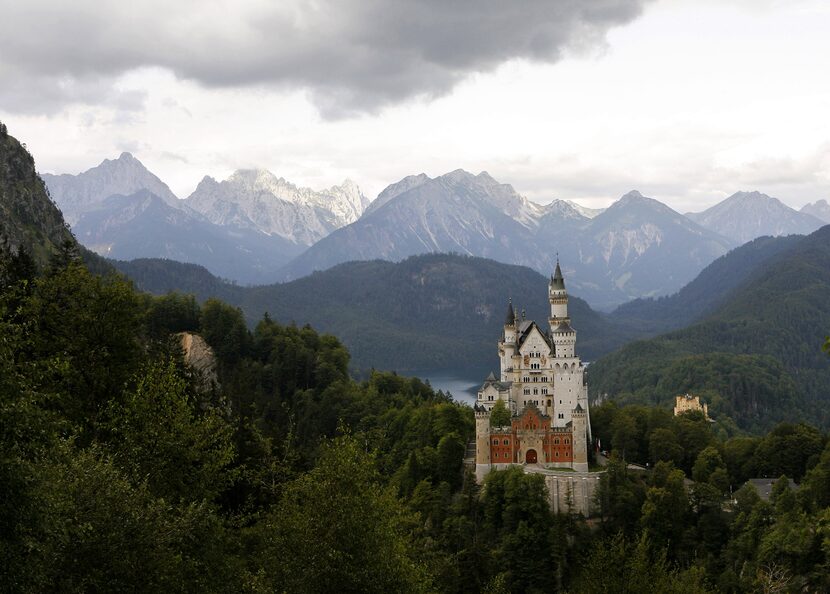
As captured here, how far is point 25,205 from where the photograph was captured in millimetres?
137625

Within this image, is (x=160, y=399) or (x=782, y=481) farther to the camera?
(x=782, y=481)

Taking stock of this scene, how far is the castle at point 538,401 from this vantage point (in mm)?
86312

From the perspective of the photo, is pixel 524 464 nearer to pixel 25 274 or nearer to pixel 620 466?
pixel 620 466

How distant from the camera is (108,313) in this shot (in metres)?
40.3

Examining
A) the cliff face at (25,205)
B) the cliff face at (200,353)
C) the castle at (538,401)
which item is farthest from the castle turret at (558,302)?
the cliff face at (25,205)

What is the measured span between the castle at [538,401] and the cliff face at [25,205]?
6895 centimetres

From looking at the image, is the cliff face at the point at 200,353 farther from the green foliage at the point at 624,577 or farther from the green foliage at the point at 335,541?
the green foliage at the point at 335,541

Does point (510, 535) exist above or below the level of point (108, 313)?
below

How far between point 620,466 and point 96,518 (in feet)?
212

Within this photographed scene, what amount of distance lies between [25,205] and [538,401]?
88.6 meters

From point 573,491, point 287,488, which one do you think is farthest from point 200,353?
point 287,488

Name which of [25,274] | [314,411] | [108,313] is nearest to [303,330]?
[314,411]

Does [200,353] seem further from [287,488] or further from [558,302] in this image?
[287,488]

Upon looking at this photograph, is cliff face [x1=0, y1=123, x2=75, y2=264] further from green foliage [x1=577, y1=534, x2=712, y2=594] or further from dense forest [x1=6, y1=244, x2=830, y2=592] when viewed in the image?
green foliage [x1=577, y1=534, x2=712, y2=594]
